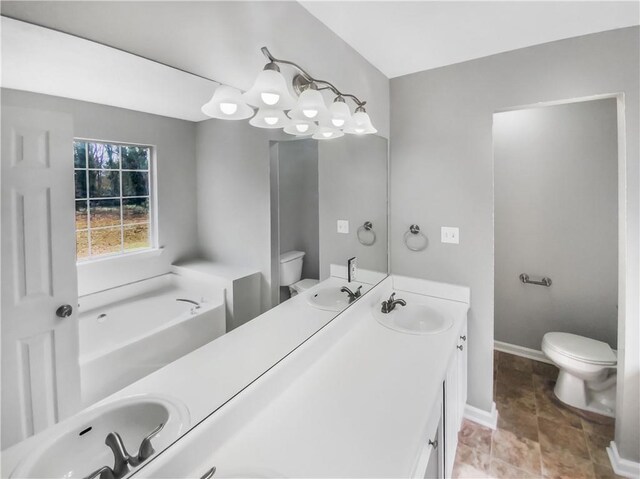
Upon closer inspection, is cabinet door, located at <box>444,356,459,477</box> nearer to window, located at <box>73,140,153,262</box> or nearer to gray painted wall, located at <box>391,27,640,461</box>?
gray painted wall, located at <box>391,27,640,461</box>

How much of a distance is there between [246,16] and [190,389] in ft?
4.06

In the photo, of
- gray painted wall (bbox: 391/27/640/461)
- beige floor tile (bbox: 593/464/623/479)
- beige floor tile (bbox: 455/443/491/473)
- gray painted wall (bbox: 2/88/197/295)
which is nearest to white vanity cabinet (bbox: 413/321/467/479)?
beige floor tile (bbox: 455/443/491/473)

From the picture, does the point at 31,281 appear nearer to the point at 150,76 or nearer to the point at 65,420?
the point at 65,420

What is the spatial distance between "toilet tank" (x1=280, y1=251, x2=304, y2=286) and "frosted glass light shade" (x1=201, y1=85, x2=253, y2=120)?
1.83 ft

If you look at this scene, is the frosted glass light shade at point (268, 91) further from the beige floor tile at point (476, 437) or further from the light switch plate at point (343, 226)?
the beige floor tile at point (476, 437)

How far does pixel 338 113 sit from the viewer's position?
143cm

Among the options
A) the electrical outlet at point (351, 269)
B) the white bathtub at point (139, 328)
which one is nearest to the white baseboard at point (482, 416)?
the electrical outlet at point (351, 269)

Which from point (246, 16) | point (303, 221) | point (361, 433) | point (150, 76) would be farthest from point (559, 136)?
point (150, 76)

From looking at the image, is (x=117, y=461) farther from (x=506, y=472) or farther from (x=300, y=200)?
(x=506, y=472)

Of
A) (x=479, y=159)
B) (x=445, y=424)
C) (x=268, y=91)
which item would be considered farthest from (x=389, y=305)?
(x=268, y=91)

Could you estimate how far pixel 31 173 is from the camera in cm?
60

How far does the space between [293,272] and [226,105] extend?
70 centimetres

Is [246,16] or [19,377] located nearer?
[19,377]

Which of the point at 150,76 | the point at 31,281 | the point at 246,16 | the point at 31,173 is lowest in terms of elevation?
the point at 31,281
